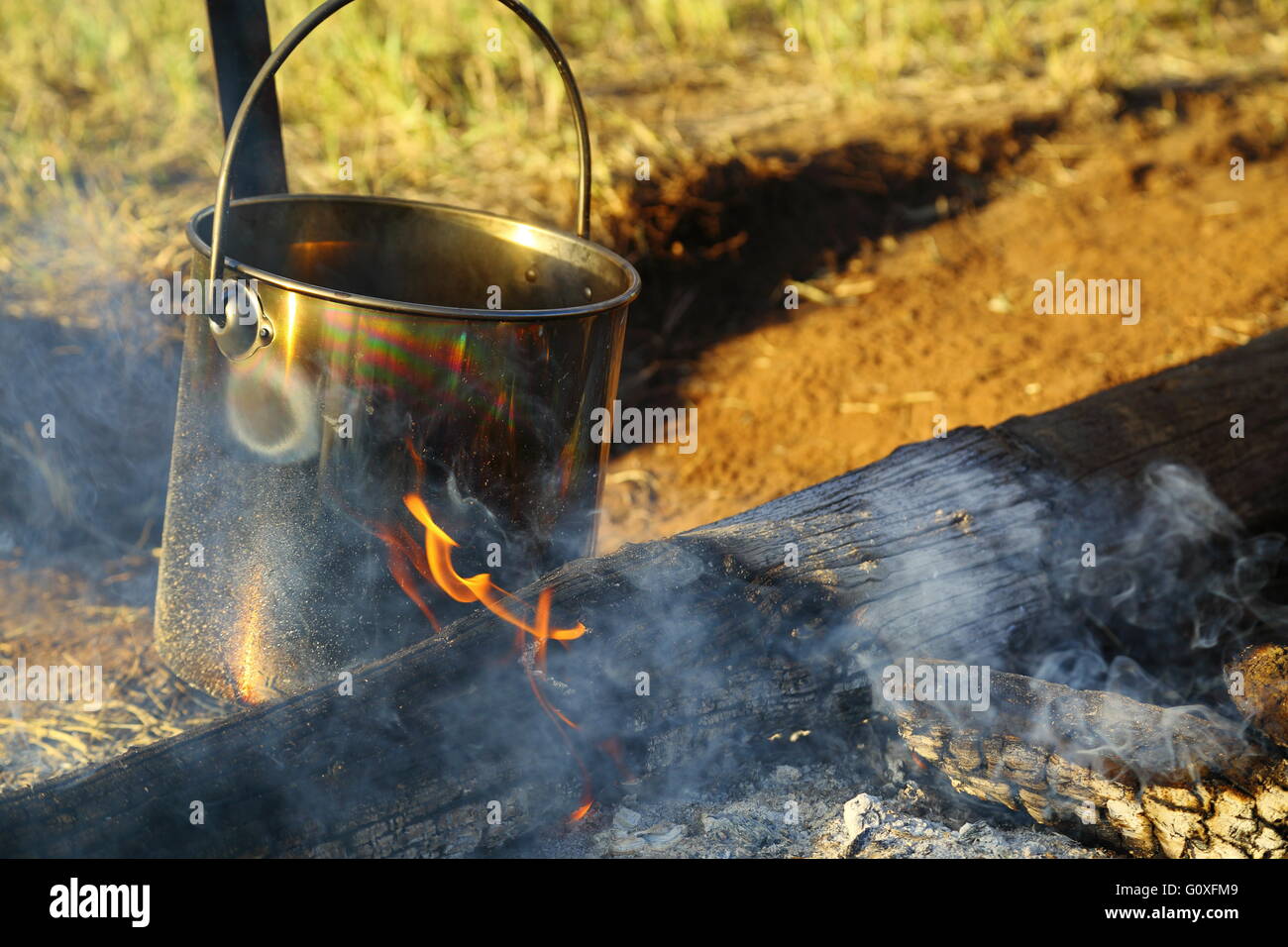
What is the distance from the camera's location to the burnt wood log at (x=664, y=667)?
6.44 feet

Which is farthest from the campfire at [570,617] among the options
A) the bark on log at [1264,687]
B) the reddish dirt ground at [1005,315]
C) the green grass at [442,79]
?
the green grass at [442,79]

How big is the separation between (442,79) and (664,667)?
4437mm

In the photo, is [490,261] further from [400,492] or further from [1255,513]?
[1255,513]

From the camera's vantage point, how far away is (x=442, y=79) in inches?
229

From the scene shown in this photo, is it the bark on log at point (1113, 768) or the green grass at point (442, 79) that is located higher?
the green grass at point (442, 79)

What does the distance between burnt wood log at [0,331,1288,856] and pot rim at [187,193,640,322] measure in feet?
1.66

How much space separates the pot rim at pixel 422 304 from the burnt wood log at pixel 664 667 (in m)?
0.51

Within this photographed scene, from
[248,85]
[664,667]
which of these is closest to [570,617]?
[664,667]

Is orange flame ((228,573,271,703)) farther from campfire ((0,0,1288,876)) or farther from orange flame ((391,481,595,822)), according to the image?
orange flame ((391,481,595,822))

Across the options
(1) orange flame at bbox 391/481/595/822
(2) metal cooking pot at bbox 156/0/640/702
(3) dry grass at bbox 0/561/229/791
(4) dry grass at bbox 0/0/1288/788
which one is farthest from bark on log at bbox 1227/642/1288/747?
(4) dry grass at bbox 0/0/1288/788

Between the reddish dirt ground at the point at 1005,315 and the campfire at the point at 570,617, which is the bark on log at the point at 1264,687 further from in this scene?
the reddish dirt ground at the point at 1005,315

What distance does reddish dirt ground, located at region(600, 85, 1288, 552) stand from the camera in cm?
411

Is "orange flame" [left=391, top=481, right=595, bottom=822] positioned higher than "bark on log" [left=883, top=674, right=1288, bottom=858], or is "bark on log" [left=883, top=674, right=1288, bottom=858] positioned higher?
"orange flame" [left=391, top=481, right=595, bottom=822]
